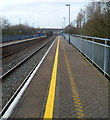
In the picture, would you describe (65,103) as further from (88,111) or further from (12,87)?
(12,87)

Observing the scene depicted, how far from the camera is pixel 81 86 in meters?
5.96

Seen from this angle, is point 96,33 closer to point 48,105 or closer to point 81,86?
point 81,86

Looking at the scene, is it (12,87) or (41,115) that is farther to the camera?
(12,87)

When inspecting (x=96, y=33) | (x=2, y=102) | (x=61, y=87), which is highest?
(x=96, y=33)

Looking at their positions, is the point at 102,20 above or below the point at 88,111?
above

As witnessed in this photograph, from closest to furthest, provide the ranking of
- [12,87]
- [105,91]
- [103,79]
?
[105,91], [103,79], [12,87]

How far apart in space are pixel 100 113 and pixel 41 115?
4.24 ft

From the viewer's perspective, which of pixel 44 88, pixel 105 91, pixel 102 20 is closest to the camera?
pixel 105 91

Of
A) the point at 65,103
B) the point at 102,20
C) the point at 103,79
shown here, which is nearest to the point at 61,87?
the point at 65,103

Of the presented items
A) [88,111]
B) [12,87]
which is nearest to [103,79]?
[88,111]

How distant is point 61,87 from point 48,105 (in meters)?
1.57

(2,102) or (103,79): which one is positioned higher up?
(103,79)

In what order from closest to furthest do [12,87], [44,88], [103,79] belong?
[44,88] < [103,79] < [12,87]

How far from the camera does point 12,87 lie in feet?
23.6
